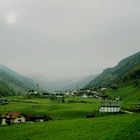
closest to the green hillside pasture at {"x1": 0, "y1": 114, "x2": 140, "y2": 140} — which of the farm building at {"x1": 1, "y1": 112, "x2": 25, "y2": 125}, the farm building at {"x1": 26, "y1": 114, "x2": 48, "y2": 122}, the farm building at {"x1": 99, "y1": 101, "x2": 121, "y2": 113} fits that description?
the farm building at {"x1": 26, "y1": 114, "x2": 48, "y2": 122}

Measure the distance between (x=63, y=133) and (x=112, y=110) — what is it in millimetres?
77517

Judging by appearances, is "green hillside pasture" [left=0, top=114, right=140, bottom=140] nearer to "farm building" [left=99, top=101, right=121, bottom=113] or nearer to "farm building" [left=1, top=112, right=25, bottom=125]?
"farm building" [left=1, top=112, right=25, bottom=125]

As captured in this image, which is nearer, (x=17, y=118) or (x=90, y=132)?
(x=90, y=132)

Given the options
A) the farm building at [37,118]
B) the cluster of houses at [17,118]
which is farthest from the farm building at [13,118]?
the farm building at [37,118]

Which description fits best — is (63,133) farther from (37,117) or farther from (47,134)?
(37,117)

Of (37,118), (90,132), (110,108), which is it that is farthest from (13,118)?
(90,132)

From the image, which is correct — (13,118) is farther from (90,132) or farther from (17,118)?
(90,132)

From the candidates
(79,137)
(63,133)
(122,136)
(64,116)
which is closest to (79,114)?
(64,116)

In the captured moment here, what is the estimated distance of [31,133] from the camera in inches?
2985

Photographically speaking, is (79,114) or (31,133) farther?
(79,114)

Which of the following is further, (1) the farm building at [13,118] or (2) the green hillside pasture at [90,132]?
(1) the farm building at [13,118]

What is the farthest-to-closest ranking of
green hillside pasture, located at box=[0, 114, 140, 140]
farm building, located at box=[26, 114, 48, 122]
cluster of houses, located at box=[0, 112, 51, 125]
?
cluster of houses, located at box=[0, 112, 51, 125], farm building, located at box=[26, 114, 48, 122], green hillside pasture, located at box=[0, 114, 140, 140]

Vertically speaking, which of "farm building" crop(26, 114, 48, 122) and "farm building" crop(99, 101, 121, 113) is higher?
"farm building" crop(99, 101, 121, 113)

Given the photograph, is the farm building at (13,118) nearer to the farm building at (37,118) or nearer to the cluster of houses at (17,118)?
the cluster of houses at (17,118)
